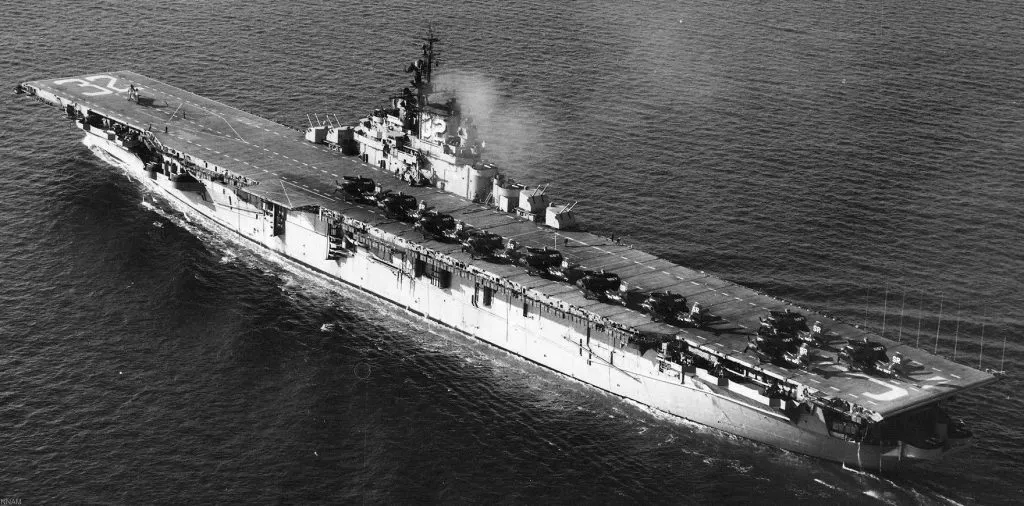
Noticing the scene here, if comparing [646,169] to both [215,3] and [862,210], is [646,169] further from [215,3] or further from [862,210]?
[215,3]

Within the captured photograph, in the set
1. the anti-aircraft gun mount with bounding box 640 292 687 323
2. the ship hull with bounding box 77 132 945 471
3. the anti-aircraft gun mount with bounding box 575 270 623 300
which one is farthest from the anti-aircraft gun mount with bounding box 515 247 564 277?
the anti-aircraft gun mount with bounding box 640 292 687 323

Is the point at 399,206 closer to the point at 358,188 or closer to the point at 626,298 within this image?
the point at 358,188

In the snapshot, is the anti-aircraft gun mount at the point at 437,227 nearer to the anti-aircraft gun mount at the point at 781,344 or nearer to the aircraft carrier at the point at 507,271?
the aircraft carrier at the point at 507,271

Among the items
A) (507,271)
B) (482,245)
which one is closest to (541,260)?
(507,271)

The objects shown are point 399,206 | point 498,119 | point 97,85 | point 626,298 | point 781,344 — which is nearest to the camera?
point 781,344

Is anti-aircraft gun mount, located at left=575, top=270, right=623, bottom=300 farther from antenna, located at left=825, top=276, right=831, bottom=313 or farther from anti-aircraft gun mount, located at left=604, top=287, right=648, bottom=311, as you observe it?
antenna, located at left=825, top=276, right=831, bottom=313
